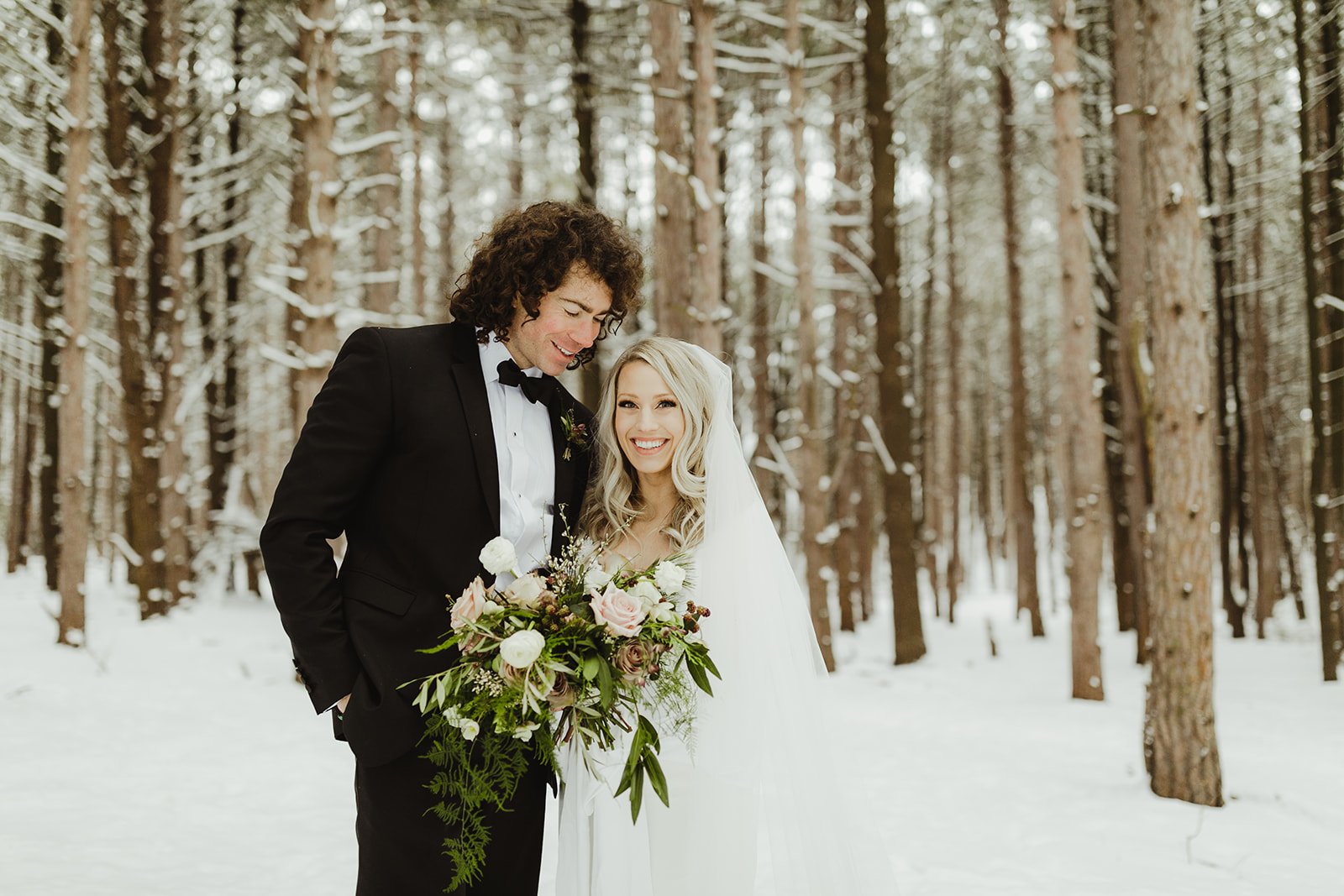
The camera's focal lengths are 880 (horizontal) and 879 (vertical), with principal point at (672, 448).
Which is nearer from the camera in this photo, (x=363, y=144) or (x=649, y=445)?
(x=649, y=445)

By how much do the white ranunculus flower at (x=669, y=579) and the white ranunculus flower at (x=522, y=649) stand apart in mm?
409

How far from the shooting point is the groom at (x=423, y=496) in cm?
231

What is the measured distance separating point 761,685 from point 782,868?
26.2 inches

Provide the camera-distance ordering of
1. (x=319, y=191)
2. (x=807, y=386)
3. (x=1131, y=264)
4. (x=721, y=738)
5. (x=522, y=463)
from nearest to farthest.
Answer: (x=522, y=463) < (x=721, y=738) < (x=319, y=191) < (x=807, y=386) < (x=1131, y=264)

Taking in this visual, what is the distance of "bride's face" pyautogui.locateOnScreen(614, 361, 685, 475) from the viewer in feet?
9.73

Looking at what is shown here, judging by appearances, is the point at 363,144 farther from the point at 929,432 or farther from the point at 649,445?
the point at 929,432

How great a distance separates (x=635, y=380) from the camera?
302cm

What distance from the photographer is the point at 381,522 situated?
2.45 metres

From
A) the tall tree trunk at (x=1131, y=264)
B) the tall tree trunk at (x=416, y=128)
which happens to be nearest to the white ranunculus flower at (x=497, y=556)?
the tall tree trunk at (x=1131, y=264)

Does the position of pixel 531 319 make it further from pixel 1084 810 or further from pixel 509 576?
pixel 1084 810

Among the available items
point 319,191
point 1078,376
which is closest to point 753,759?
point 319,191

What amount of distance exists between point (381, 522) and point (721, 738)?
1224 millimetres

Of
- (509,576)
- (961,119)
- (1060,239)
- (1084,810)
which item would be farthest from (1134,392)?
(509,576)

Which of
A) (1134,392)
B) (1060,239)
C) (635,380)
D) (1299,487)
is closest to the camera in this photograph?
(635,380)
